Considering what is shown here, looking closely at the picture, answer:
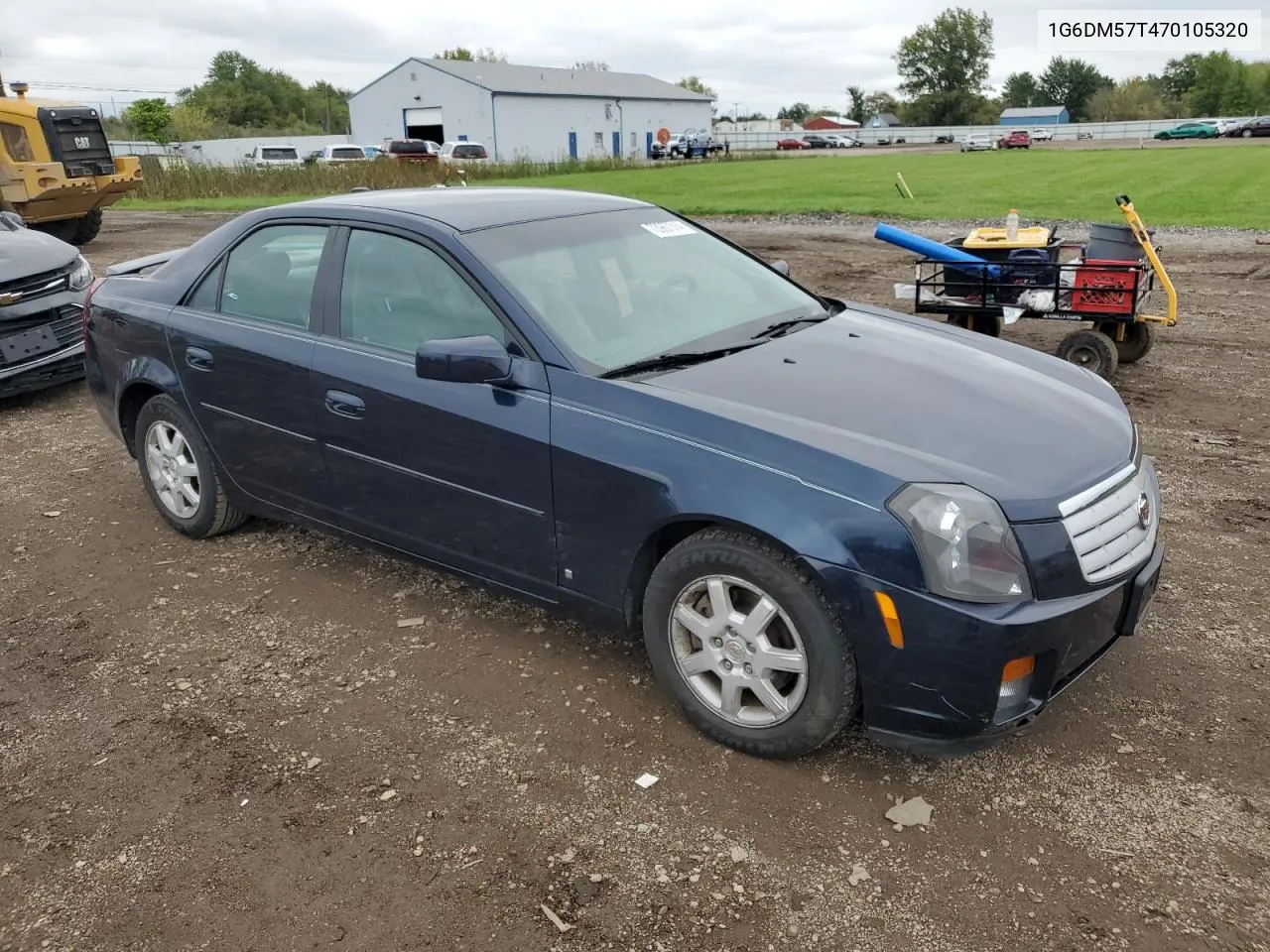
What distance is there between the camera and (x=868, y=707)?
2.94 meters

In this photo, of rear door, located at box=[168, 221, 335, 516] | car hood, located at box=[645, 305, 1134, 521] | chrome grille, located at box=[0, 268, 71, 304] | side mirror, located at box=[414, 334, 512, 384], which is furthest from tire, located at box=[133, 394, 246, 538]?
chrome grille, located at box=[0, 268, 71, 304]

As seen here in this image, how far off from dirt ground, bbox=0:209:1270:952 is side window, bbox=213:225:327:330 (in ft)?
4.02

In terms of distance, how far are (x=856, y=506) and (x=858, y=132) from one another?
9626 cm

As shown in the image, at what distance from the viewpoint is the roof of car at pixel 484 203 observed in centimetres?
399

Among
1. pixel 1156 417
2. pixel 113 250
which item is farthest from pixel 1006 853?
pixel 113 250

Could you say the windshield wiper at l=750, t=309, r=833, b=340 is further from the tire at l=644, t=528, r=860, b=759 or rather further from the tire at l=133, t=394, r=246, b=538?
the tire at l=133, t=394, r=246, b=538

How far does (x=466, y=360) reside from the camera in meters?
3.40

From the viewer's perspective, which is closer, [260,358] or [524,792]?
[524,792]

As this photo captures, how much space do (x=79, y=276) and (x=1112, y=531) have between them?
8180 millimetres

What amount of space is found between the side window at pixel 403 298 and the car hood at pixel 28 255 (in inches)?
192

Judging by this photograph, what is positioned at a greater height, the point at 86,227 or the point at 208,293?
the point at 208,293

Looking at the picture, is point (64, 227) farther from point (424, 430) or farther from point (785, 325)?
point (785, 325)

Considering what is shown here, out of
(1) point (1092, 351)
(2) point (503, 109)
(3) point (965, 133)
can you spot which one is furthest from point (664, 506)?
(3) point (965, 133)

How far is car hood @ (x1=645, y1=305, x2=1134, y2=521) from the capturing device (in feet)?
9.60
